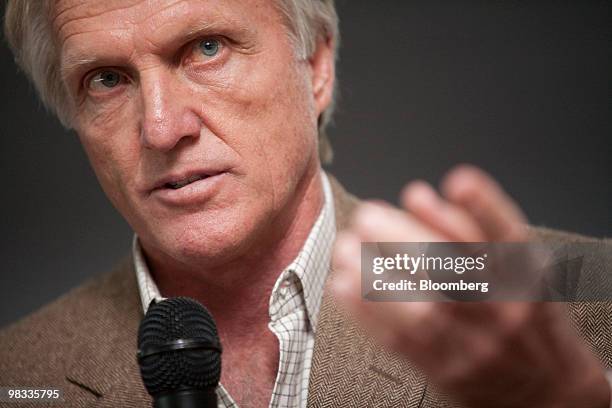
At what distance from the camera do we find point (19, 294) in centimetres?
163

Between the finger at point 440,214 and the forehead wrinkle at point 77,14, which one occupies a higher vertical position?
the finger at point 440,214

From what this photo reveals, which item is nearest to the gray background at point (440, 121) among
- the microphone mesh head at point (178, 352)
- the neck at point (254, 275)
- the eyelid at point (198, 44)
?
the neck at point (254, 275)

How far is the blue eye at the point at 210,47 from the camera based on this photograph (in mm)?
Result: 1257

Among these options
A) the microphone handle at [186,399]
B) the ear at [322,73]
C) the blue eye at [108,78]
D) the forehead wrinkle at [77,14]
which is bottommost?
the microphone handle at [186,399]

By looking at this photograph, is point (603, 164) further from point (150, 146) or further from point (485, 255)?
point (150, 146)

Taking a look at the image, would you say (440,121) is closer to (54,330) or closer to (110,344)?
(110,344)

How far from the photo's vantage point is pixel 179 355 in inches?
32.8

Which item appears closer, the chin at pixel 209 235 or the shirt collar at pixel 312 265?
the chin at pixel 209 235

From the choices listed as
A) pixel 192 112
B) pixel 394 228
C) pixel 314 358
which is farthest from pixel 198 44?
pixel 394 228

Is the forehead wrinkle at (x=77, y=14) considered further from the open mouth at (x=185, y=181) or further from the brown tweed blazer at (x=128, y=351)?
the brown tweed blazer at (x=128, y=351)

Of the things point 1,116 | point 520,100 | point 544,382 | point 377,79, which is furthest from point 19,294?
point 544,382

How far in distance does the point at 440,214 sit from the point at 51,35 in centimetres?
93

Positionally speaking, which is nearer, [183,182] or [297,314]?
[183,182]

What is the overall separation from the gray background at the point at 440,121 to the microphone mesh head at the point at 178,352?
2.09 feet
